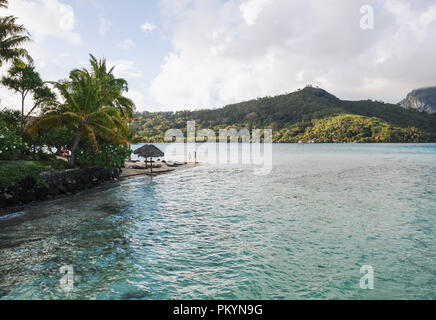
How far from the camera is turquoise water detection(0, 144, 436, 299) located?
20.0 ft

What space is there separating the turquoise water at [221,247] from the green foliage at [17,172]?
1.70 metres

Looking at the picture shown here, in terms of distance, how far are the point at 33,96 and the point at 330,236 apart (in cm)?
2064

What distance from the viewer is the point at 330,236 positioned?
9.45m

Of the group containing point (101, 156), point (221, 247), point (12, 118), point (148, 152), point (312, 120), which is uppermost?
point (312, 120)

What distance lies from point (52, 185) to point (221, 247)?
41.8 feet

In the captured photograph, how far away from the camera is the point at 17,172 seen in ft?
43.4

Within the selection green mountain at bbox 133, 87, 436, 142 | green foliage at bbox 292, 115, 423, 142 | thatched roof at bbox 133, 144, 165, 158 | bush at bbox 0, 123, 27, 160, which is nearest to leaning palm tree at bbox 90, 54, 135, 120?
thatched roof at bbox 133, 144, 165, 158

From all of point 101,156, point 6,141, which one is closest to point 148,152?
point 101,156

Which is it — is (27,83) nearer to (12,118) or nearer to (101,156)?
(12,118)

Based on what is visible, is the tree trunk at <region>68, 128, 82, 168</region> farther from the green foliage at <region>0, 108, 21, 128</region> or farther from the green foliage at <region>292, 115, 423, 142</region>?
the green foliage at <region>292, 115, 423, 142</region>
